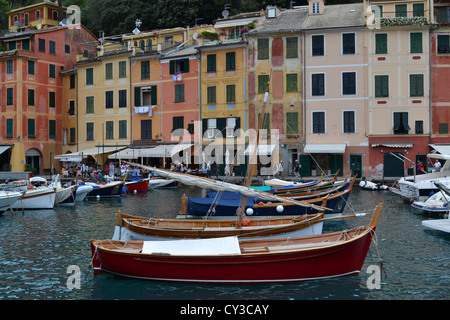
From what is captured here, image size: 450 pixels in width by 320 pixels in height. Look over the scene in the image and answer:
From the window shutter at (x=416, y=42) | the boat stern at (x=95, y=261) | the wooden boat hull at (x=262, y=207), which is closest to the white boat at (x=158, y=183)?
the wooden boat hull at (x=262, y=207)

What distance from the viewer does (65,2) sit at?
8075 centimetres

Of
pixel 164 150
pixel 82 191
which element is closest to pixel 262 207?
pixel 82 191

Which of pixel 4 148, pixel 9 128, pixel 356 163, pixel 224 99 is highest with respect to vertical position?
pixel 224 99

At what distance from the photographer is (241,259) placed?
42.5 feet

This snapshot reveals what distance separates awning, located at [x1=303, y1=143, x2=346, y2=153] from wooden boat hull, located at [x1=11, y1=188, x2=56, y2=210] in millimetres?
20568

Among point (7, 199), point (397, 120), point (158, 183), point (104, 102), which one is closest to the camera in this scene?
point (7, 199)

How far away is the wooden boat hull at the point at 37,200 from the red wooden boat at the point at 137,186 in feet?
34.4

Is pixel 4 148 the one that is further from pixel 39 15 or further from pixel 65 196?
pixel 39 15

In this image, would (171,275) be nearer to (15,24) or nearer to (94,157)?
(94,157)

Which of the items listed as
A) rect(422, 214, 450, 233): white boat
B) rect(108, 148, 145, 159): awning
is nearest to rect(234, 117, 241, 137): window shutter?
rect(108, 148, 145, 159): awning

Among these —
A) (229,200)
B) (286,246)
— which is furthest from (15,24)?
(286,246)

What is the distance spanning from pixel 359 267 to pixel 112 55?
42.9 m

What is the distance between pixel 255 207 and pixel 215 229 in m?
6.40

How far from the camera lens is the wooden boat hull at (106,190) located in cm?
3566
